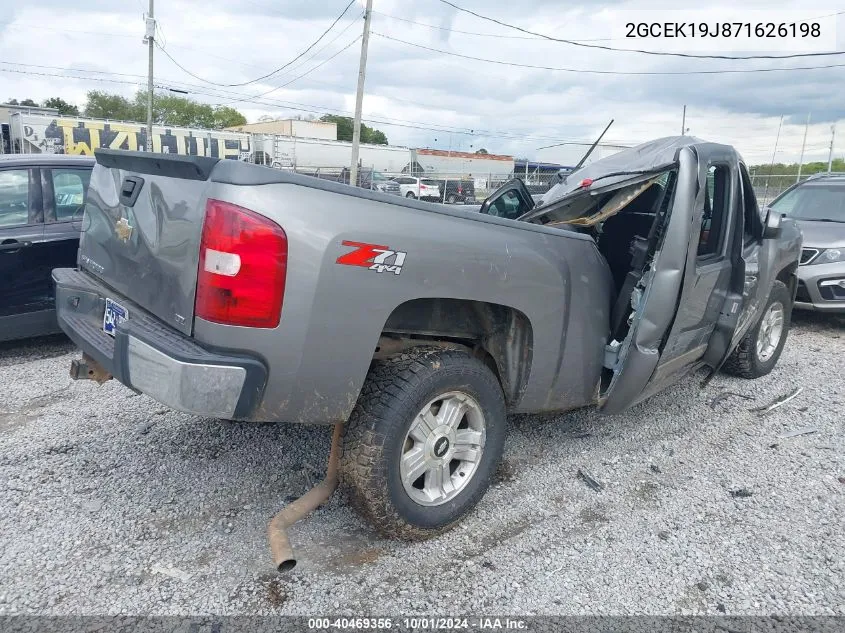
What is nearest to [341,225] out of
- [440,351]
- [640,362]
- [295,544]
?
[440,351]

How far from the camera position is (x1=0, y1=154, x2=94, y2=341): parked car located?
16.7 feet

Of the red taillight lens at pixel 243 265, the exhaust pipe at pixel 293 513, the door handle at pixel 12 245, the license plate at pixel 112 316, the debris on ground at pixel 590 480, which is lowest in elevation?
the debris on ground at pixel 590 480

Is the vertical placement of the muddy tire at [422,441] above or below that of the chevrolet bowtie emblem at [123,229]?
below

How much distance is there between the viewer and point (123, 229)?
2.93 meters

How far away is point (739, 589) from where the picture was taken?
268 centimetres

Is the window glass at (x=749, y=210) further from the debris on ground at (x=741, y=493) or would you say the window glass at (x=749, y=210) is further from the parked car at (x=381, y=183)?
the parked car at (x=381, y=183)

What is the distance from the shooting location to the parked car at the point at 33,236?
5.09 metres

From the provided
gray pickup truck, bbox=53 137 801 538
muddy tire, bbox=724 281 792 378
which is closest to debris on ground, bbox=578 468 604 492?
gray pickup truck, bbox=53 137 801 538

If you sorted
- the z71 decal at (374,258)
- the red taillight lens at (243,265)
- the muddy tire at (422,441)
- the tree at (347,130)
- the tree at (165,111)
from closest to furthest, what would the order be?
the red taillight lens at (243,265) < the z71 decal at (374,258) < the muddy tire at (422,441) < the tree at (165,111) < the tree at (347,130)

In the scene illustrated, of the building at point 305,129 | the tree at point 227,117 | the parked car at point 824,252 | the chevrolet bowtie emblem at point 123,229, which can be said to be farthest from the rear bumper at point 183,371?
the tree at point 227,117

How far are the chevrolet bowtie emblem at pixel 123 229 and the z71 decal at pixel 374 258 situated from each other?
118cm

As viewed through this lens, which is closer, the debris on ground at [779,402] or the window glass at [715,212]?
the window glass at [715,212]

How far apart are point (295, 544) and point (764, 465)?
2.86 m

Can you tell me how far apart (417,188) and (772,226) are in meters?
26.0
